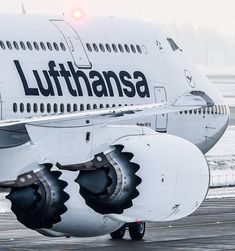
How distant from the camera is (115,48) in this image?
3697 centimetres

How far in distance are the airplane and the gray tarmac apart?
10.4ft

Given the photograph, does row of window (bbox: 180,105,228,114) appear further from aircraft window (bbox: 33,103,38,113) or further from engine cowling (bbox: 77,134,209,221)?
engine cowling (bbox: 77,134,209,221)

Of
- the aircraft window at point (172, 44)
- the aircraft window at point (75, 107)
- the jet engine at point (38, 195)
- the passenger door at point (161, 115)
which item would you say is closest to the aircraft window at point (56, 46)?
the aircraft window at point (75, 107)

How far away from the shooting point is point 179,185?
29812mm

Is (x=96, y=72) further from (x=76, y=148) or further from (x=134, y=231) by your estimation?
(x=76, y=148)

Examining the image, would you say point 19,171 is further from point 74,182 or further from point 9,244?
point 9,244

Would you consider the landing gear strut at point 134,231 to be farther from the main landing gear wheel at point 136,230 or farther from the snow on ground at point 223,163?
the snow on ground at point 223,163

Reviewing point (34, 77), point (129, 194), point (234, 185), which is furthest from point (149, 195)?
point (234, 185)

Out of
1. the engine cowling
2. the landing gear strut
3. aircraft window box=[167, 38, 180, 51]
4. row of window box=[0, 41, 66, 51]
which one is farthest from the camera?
aircraft window box=[167, 38, 180, 51]

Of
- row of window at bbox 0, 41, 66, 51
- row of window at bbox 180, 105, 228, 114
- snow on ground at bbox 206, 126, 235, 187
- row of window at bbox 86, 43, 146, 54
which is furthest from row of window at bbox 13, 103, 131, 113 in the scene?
snow on ground at bbox 206, 126, 235, 187

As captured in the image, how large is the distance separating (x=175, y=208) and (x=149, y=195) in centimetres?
79

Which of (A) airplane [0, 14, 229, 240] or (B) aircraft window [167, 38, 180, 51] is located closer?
(A) airplane [0, 14, 229, 240]

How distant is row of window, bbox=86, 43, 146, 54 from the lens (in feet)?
118

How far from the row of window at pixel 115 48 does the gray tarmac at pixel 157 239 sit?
5.27 m
